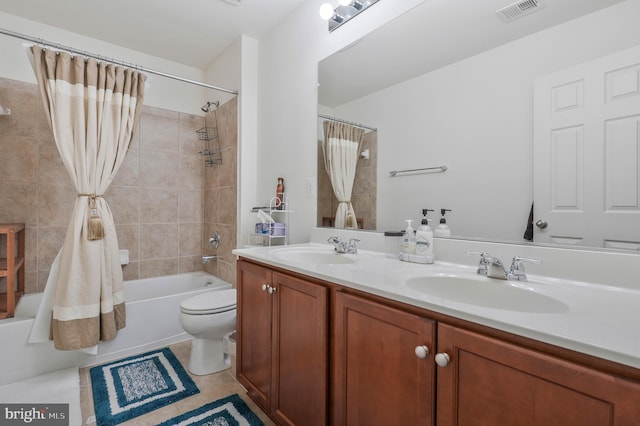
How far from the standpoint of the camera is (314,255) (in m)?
1.67

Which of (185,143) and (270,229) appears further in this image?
(185,143)

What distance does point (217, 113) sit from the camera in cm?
283

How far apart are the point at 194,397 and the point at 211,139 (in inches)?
86.6

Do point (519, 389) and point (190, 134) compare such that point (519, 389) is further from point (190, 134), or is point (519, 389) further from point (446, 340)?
point (190, 134)

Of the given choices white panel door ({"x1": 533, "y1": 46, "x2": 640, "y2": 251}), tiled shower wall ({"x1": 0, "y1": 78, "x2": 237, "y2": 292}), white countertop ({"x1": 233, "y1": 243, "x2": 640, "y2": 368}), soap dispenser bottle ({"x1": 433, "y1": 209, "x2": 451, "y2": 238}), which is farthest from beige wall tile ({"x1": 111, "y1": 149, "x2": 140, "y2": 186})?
white panel door ({"x1": 533, "y1": 46, "x2": 640, "y2": 251})

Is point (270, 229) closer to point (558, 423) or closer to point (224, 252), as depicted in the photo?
point (224, 252)

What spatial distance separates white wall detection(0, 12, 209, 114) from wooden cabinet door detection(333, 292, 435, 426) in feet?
7.87

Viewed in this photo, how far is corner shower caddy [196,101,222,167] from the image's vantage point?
9.36ft

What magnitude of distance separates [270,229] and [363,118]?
94cm

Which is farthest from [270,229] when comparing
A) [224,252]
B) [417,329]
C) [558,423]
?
[558,423]

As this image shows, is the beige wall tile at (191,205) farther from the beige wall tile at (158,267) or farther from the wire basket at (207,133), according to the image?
the wire basket at (207,133)

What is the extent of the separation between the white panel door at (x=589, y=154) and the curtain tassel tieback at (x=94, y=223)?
91.2 inches

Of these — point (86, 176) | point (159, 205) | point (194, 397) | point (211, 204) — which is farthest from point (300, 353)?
point (159, 205)

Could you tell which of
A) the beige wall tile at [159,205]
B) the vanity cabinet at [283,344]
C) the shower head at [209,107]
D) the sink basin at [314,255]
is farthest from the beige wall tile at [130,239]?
the sink basin at [314,255]
